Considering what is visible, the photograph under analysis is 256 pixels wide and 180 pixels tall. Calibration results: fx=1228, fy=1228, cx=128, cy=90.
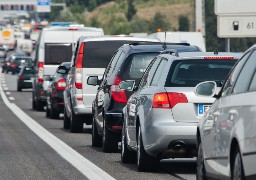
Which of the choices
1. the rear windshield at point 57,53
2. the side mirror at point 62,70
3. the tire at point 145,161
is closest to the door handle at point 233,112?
the tire at point 145,161

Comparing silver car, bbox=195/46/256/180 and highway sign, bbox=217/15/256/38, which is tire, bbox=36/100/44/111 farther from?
silver car, bbox=195/46/256/180

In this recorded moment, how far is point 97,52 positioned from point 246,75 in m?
12.8

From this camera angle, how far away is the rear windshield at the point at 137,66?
17.3m

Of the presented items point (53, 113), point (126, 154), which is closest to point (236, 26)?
point (53, 113)

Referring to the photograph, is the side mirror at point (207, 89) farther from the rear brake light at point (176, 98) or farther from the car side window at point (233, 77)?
the rear brake light at point (176, 98)

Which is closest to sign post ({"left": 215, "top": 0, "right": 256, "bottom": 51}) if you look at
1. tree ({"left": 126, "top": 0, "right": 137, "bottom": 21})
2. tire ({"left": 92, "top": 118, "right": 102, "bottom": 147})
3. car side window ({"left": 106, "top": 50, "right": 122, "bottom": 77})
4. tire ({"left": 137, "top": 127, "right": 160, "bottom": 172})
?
tire ({"left": 92, "top": 118, "right": 102, "bottom": 147})

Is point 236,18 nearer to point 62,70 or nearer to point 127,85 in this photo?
point 62,70

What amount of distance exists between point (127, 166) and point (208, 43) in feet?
324

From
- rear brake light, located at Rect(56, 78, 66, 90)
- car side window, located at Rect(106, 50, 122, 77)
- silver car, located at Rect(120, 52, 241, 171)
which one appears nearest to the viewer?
silver car, located at Rect(120, 52, 241, 171)

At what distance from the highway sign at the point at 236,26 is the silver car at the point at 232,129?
21285 mm

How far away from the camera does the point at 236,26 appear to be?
33.3 metres

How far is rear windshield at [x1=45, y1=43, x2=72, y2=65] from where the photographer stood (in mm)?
33625

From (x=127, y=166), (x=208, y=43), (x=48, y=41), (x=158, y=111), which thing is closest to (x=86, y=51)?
(x=127, y=166)

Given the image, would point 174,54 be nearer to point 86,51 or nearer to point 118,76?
point 118,76
